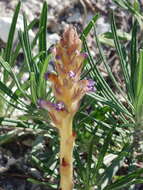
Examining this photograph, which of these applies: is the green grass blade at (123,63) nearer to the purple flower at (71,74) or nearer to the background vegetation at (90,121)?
the background vegetation at (90,121)

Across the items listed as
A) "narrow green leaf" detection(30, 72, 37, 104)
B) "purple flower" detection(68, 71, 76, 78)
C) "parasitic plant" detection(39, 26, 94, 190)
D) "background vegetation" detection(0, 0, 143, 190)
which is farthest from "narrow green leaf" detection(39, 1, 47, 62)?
"purple flower" detection(68, 71, 76, 78)

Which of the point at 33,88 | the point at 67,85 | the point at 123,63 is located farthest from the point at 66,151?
the point at 123,63

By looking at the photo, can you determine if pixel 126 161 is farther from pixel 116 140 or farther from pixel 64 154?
pixel 64 154

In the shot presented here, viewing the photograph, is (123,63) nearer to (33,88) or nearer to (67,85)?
(33,88)

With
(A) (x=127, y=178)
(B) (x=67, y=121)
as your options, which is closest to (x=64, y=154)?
(B) (x=67, y=121)

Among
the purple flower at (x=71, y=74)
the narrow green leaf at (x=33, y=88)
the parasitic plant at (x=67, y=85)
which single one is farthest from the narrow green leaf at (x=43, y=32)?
the purple flower at (x=71, y=74)

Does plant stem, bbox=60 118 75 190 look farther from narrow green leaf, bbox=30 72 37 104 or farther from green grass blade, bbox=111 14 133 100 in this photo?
green grass blade, bbox=111 14 133 100

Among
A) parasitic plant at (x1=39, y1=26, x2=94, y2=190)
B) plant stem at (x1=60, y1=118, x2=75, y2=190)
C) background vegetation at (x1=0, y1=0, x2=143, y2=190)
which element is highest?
background vegetation at (x1=0, y1=0, x2=143, y2=190)

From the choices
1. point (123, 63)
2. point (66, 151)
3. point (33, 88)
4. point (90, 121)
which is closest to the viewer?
point (66, 151)

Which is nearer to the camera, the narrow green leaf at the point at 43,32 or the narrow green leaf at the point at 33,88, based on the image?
the narrow green leaf at the point at 33,88
